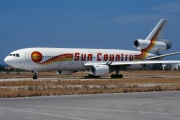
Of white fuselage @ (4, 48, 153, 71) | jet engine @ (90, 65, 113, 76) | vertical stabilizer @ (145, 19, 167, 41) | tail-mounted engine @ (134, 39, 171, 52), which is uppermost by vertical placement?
vertical stabilizer @ (145, 19, 167, 41)

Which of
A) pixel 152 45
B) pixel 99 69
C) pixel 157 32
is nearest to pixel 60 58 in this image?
pixel 99 69

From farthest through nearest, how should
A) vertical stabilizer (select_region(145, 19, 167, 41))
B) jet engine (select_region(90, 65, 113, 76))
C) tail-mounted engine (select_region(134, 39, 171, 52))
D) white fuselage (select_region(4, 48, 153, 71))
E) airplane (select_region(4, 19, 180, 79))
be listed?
vertical stabilizer (select_region(145, 19, 167, 41)) → tail-mounted engine (select_region(134, 39, 171, 52)) → jet engine (select_region(90, 65, 113, 76)) → airplane (select_region(4, 19, 180, 79)) → white fuselage (select_region(4, 48, 153, 71))

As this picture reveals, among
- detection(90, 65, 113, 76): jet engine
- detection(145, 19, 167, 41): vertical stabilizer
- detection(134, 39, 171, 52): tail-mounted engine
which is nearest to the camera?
detection(90, 65, 113, 76): jet engine

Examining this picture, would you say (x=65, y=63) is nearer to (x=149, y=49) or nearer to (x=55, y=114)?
(x=149, y=49)

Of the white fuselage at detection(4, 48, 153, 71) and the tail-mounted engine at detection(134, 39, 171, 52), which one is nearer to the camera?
the white fuselage at detection(4, 48, 153, 71)

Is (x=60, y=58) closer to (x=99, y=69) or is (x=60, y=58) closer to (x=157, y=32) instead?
(x=99, y=69)

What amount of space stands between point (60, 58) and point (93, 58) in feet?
18.3

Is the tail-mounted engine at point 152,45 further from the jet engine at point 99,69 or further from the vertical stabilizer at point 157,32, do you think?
the jet engine at point 99,69

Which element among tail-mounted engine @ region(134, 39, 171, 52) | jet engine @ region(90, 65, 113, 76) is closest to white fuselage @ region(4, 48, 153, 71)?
jet engine @ region(90, 65, 113, 76)

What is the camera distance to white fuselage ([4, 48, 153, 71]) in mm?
50094

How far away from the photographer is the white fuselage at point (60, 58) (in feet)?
164

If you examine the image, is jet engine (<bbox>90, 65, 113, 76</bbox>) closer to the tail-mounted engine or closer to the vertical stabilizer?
the tail-mounted engine

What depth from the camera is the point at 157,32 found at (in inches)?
2457

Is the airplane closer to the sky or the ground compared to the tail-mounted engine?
closer to the ground
